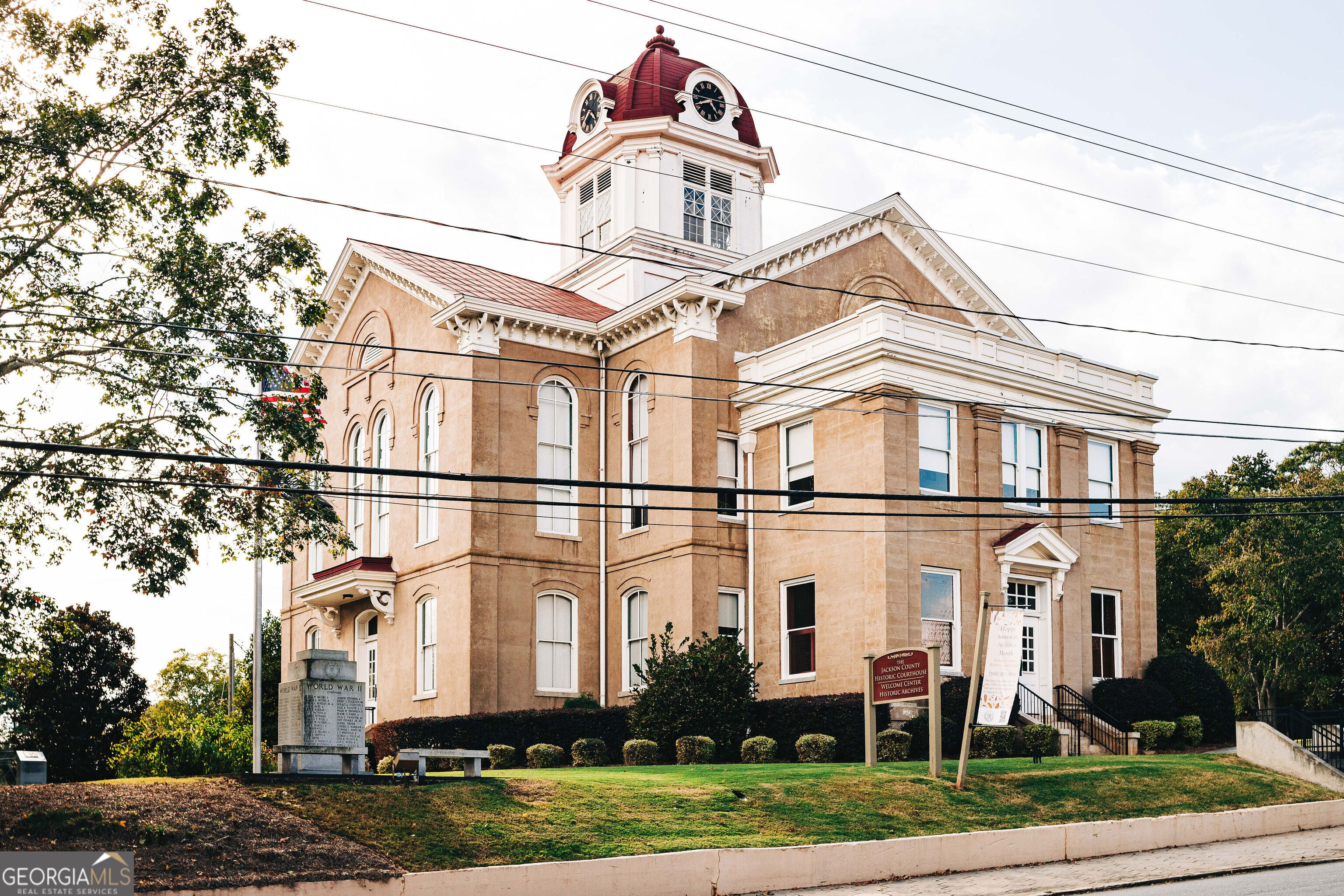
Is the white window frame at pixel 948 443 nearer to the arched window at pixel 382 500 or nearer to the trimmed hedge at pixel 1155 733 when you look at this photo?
the trimmed hedge at pixel 1155 733

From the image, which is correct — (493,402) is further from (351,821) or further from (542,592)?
(351,821)

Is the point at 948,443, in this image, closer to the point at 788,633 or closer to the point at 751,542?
the point at 751,542

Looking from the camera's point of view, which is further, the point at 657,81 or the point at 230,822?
the point at 657,81

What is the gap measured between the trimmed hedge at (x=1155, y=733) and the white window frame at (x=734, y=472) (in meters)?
9.97

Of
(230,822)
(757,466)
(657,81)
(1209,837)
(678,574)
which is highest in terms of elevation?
(657,81)

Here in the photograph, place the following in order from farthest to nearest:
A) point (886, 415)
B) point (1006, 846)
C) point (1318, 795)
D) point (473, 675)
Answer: point (473, 675), point (886, 415), point (1318, 795), point (1006, 846)

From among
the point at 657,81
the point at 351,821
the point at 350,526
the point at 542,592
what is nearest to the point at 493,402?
the point at 542,592

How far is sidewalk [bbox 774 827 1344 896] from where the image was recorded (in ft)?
54.4

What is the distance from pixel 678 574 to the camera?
3216 centimetres

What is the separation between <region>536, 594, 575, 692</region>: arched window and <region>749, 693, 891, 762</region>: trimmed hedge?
6.69 m

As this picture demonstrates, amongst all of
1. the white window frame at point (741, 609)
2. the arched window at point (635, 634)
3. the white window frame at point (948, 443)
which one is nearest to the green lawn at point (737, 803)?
the white window frame at point (948, 443)

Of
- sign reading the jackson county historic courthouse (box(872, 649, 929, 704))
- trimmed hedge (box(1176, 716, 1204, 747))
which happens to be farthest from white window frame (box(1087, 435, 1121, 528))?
sign reading the jackson county historic courthouse (box(872, 649, 929, 704))

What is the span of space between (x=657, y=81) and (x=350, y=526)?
1621 centimetres

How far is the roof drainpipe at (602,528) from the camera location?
34.4 meters
